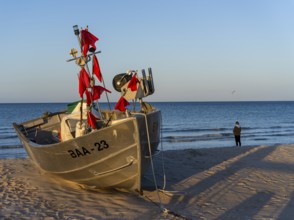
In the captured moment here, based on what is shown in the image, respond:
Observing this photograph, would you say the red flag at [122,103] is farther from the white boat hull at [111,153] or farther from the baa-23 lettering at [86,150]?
the baa-23 lettering at [86,150]

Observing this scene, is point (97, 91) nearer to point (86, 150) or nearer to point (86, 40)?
point (86, 40)

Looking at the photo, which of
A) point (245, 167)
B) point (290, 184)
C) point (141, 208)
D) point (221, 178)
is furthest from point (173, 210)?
point (245, 167)

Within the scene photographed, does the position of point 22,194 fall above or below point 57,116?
below

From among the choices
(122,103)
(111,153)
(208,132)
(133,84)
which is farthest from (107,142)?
(208,132)

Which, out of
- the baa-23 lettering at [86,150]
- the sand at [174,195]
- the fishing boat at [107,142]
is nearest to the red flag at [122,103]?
the fishing boat at [107,142]

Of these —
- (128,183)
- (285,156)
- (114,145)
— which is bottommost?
(285,156)

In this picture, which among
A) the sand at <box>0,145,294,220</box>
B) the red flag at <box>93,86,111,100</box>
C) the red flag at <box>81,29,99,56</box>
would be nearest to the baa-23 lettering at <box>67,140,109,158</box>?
the sand at <box>0,145,294,220</box>

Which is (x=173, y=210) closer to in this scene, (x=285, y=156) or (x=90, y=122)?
(x=90, y=122)

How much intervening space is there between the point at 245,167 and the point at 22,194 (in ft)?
25.0

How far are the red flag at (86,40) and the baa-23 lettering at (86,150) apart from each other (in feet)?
7.41

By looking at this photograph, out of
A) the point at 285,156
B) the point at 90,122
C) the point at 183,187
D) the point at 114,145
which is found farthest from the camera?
the point at 285,156

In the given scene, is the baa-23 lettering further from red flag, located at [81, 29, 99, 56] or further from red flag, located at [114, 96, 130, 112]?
red flag, located at [81, 29, 99, 56]

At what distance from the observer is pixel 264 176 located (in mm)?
11953

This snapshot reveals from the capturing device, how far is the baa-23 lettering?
8.26 meters
